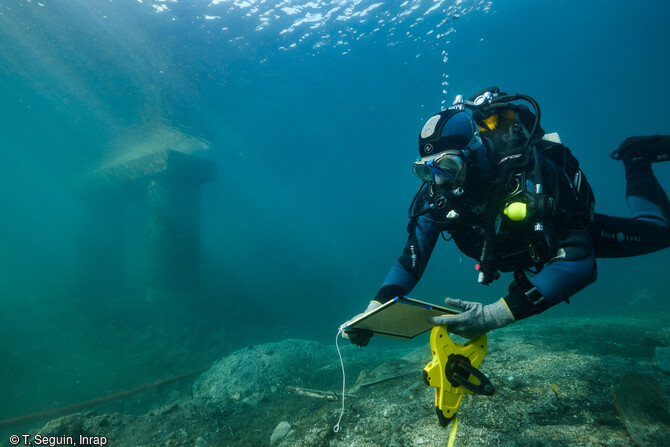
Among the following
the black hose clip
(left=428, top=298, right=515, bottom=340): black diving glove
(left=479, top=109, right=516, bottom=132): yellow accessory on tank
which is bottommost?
the black hose clip

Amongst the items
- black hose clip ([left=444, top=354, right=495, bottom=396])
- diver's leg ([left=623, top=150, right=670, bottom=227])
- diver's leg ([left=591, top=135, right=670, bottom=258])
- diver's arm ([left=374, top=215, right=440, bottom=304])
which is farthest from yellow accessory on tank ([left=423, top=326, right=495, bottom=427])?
diver's leg ([left=623, top=150, right=670, bottom=227])

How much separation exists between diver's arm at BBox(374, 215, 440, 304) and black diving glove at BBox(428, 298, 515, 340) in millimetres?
932

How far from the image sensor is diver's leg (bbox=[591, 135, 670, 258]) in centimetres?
277

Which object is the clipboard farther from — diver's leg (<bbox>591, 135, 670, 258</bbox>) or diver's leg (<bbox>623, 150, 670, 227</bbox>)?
diver's leg (<bbox>623, 150, 670, 227</bbox>)

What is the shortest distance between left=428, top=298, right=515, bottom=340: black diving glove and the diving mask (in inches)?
50.4

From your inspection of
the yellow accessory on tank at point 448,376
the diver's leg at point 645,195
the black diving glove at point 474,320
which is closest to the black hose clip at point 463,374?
the yellow accessory on tank at point 448,376

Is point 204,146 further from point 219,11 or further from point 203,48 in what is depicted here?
point 219,11

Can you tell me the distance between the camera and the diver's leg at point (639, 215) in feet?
9.09

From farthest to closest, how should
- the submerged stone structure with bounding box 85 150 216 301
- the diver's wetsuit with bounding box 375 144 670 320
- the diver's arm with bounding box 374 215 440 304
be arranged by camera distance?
the submerged stone structure with bounding box 85 150 216 301, the diver's arm with bounding box 374 215 440 304, the diver's wetsuit with bounding box 375 144 670 320

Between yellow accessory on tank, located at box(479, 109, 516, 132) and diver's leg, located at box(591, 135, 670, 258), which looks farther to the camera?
yellow accessory on tank, located at box(479, 109, 516, 132)

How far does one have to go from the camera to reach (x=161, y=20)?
38.1ft

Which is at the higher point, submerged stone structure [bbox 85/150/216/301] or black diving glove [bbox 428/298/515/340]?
submerged stone structure [bbox 85/150/216/301]

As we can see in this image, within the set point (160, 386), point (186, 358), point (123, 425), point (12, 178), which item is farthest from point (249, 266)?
point (12, 178)

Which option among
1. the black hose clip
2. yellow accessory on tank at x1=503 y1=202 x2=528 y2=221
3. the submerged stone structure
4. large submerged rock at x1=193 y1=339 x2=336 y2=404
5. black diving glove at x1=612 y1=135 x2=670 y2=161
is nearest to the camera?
the black hose clip
